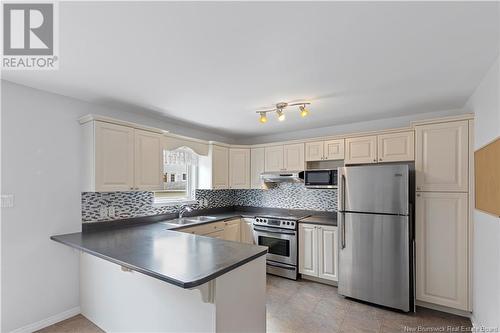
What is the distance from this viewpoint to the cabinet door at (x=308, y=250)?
3.44 metres

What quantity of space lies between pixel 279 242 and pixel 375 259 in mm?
1386

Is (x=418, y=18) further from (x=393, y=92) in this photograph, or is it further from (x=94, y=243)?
(x=94, y=243)

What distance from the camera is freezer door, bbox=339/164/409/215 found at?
2.68 m

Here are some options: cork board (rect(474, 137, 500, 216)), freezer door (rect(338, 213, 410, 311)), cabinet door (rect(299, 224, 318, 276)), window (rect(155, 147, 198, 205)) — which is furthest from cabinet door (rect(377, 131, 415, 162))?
window (rect(155, 147, 198, 205))

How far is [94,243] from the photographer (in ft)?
7.09

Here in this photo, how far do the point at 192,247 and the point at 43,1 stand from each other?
1848mm

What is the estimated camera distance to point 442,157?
263 centimetres

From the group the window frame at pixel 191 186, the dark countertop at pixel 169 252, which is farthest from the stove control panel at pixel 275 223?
the dark countertop at pixel 169 252

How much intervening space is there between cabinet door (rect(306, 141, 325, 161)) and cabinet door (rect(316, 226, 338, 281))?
107cm

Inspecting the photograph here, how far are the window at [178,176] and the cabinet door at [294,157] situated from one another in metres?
1.57

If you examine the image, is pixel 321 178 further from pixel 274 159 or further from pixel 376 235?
pixel 376 235

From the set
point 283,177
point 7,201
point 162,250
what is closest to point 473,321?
point 283,177

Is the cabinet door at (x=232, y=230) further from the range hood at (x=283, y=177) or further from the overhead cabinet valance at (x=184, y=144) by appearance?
the overhead cabinet valance at (x=184, y=144)

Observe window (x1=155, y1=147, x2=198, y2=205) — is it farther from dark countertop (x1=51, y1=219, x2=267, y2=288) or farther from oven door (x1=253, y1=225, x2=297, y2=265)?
oven door (x1=253, y1=225, x2=297, y2=265)
